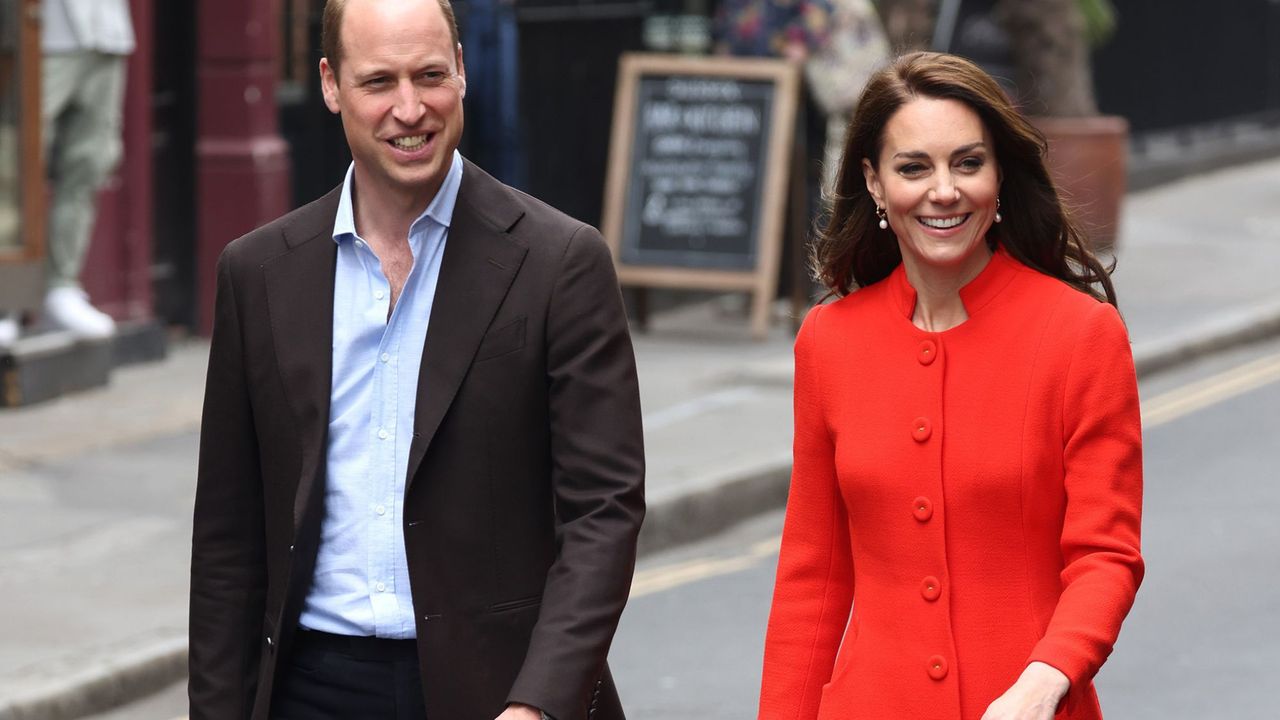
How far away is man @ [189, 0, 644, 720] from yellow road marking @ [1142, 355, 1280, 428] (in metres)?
7.89

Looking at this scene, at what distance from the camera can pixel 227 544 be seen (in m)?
3.40

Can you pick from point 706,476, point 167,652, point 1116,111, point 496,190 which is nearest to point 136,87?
point 706,476

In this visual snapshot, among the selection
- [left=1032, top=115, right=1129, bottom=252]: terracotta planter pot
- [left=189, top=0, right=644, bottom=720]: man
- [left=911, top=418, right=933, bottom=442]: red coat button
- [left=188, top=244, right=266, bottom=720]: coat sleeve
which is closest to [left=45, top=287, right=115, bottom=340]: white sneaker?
[left=188, top=244, right=266, bottom=720]: coat sleeve

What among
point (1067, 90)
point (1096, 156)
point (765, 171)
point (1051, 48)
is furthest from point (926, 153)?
point (1067, 90)

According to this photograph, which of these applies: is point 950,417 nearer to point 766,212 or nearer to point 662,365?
point 662,365

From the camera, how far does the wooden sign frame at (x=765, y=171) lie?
43.2 ft

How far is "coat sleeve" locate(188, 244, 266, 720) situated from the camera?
133 inches

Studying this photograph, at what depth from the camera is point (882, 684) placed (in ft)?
10.6

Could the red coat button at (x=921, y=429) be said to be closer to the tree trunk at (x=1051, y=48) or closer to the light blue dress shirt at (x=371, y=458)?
the light blue dress shirt at (x=371, y=458)

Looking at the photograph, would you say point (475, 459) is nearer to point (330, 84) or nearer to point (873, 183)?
point (330, 84)

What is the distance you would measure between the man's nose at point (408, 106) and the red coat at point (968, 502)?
0.66 m

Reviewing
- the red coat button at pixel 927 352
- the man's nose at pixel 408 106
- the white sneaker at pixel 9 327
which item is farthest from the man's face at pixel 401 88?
the white sneaker at pixel 9 327

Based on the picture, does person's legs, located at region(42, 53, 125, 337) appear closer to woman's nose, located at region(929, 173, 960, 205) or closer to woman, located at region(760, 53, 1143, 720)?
woman, located at region(760, 53, 1143, 720)

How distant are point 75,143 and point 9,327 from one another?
962 mm
